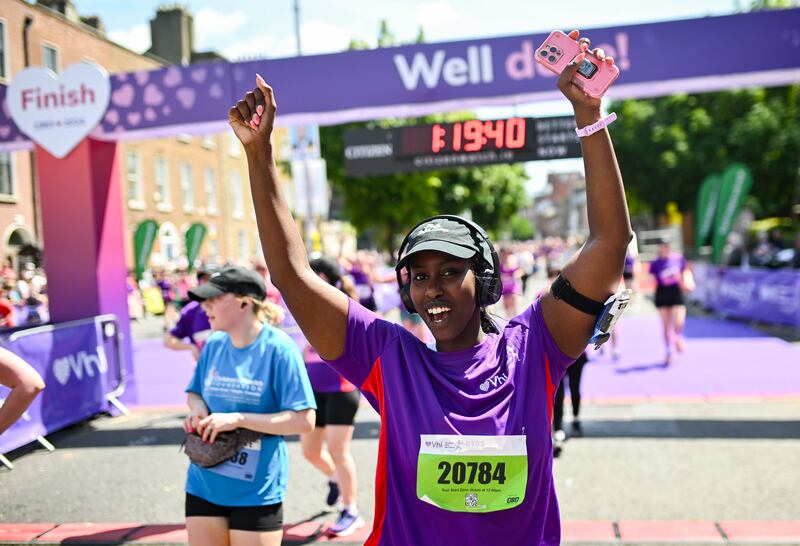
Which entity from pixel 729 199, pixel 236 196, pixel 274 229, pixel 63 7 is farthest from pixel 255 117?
pixel 236 196

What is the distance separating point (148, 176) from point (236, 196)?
7.62 metres

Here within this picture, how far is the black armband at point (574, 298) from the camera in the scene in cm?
177

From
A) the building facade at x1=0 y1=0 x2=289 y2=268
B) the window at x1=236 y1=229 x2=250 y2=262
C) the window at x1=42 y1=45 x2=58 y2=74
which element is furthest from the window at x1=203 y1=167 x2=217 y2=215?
the window at x1=42 y1=45 x2=58 y2=74

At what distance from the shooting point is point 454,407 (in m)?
1.83

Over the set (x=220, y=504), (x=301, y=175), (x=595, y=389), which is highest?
(x=301, y=175)

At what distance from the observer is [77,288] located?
8.23 meters

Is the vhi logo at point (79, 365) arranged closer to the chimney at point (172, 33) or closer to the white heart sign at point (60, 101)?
the white heart sign at point (60, 101)

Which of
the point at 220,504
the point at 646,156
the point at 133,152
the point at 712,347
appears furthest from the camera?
the point at 646,156

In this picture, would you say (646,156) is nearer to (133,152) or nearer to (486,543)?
(133,152)

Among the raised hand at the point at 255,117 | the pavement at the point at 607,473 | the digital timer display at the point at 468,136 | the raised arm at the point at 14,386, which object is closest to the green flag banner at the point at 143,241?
the pavement at the point at 607,473

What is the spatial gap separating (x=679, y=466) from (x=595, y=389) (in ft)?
10.5

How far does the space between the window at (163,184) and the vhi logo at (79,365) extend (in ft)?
75.6

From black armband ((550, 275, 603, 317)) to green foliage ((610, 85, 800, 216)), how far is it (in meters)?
34.4

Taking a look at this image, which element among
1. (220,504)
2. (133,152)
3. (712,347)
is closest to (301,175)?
(712,347)
